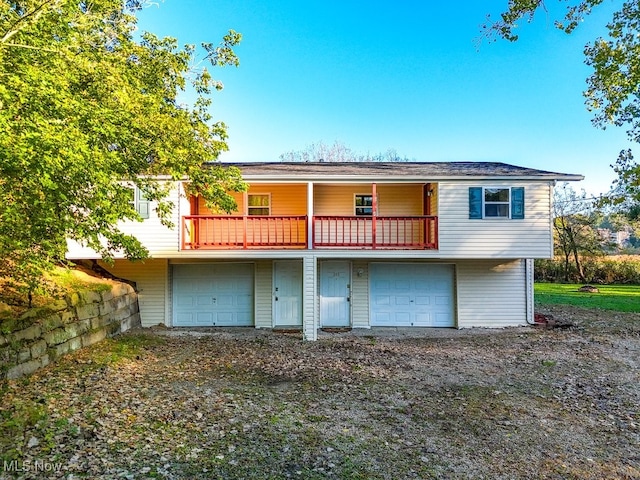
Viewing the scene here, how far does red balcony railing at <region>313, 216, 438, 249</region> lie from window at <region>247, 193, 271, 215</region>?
191cm

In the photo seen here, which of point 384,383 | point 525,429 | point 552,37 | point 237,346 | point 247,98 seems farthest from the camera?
point 247,98

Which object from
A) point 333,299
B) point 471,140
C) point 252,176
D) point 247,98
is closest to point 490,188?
point 333,299

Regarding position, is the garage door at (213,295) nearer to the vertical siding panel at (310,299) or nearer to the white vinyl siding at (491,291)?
the vertical siding panel at (310,299)

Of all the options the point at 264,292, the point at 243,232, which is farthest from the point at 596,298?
the point at 243,232

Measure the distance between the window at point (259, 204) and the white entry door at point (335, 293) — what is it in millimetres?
2736

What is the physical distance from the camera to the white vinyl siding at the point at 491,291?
485 inches

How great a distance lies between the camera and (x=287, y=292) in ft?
40.7

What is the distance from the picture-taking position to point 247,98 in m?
19.4

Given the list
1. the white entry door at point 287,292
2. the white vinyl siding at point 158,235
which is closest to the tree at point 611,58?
the white entry door at point 287,292

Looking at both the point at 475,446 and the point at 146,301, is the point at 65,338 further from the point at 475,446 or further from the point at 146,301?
the point at 475,446

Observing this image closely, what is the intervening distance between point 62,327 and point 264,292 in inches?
230

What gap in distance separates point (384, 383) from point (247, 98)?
1696 cm

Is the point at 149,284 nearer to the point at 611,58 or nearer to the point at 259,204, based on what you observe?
the point at 259,204

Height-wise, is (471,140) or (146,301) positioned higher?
(471,140)
